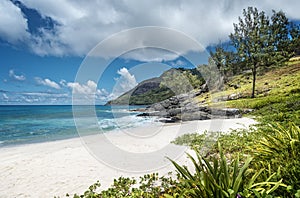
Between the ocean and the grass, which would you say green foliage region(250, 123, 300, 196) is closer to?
the grass

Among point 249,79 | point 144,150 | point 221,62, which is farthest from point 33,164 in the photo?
point 249,79

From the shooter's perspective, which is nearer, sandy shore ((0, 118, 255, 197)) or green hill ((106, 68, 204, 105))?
sandy shore ((0, 118, 255, 197))

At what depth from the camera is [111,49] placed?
930 centimetres

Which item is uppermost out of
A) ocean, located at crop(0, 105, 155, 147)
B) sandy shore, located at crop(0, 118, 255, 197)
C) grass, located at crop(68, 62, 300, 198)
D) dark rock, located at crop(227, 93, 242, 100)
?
dark rock, located at crop(227, 93, 242, 100)

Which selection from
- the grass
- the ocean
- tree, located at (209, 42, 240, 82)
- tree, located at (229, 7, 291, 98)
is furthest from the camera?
tree, located at (209, 42, 240, 82)

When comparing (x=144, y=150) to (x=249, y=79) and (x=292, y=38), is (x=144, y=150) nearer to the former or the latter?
(x=249, y=79)

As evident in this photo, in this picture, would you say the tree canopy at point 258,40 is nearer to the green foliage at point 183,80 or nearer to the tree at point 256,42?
the tree at point 256,42

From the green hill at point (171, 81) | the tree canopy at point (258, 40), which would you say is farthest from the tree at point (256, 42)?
the green hill at point (171, 81)

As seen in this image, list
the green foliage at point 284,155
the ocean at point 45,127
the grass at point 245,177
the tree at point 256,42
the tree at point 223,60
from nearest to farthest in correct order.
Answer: the grass at point 245,177
the green foliage at point 284,155
the ocean at point 45,127
the tree at point 256,42
the tree at point 223,60

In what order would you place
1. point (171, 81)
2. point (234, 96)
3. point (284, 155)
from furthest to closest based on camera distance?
1. point (171, 81)
2. point (234, 96)
3. point (284, 155)

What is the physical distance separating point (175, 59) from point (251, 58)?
24389mm

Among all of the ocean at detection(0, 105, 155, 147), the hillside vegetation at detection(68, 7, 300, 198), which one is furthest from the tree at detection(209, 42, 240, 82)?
the ocean at detection(0, 105, 155, 147)

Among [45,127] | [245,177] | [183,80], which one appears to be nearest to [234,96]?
[183,80]

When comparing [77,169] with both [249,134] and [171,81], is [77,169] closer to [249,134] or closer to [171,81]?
[249,134]
